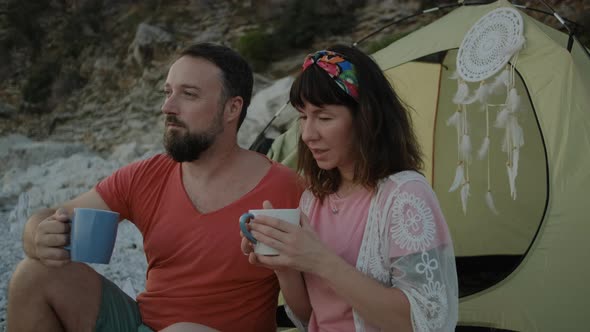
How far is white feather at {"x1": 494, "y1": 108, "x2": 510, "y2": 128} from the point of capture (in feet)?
10.0

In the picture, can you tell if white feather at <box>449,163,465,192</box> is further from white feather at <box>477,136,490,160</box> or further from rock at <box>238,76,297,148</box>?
rock at <box>238,76,297,148</box>

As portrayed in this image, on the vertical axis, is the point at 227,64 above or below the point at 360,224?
above

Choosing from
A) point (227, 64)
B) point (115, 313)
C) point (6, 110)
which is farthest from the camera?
point (6, 110)

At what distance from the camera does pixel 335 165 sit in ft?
5.21

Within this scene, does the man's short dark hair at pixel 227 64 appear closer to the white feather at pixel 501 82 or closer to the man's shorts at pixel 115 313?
the man's shorts at pixel 115 313

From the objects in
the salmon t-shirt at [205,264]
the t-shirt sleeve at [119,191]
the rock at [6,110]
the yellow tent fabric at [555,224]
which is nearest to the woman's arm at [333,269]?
the salmon t-shirt at [205,264]

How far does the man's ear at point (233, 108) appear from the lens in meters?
2.15

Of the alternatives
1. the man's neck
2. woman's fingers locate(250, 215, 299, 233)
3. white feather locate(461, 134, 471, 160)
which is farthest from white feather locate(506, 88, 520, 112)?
woman's fingers locate(250, 215, 299, 233)

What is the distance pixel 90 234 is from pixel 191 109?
67 cm

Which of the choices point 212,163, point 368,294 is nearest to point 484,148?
point 212,163

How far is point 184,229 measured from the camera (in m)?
1.92

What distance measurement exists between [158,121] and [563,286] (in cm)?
725

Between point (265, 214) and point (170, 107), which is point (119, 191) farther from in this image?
point (265, 214)

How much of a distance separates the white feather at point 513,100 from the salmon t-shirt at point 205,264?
1.55 meters
